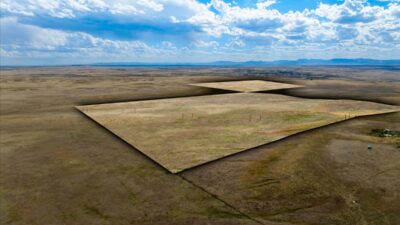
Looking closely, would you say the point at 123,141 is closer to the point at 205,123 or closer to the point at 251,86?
the point at 205,123

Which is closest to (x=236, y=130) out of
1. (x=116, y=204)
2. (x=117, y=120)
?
(x=117, y=120)

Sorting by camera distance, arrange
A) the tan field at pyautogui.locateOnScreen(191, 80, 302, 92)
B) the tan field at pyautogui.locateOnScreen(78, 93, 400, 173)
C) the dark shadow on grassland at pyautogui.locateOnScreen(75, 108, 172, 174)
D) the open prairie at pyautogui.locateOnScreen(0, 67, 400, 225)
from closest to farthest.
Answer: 1. the open prairie at pyautogui.locateOnScreen(0, 67, 400, 225)
2. the dark shadow on grassland at pyautogui.locateOnScreen(75, 108, 172, 174)
3. the tan field at pyautogui.locateOnScreen(78, 93, 400, 173)
4. the tan field at pyautogui.locateOnScreen(191, 80, 302, 92)

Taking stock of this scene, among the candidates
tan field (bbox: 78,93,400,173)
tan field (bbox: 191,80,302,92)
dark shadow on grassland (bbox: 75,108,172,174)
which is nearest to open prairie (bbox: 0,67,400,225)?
dark shadow on grassland (bbox: 75,108,172,174)

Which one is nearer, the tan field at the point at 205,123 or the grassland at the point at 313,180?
the grassland at the point at 313,180

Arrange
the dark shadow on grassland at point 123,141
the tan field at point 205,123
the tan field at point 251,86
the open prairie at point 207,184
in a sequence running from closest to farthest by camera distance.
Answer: the open prairie at point 207,184 → the dark shadow on grassland at point 123,141 → the tan field at point 205,123 → the tan field at point 251,86

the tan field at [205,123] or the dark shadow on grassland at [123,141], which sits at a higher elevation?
the tan field at [205,123]

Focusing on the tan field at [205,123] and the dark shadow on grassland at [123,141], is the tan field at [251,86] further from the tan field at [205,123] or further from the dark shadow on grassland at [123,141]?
the dark shadow on grassland at [123,141]

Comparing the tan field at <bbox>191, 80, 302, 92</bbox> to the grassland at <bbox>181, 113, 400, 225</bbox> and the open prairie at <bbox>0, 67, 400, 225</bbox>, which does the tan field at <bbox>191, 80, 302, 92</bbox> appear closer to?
the open prairie at <bbox>0, 67, 400, 225</bbox>

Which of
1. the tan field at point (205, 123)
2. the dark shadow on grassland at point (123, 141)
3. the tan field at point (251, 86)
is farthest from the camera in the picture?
the tan field at point (251, 86)

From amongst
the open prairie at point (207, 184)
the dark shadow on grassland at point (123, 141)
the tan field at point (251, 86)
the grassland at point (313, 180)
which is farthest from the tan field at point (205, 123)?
the tan field at point (251, 86)
